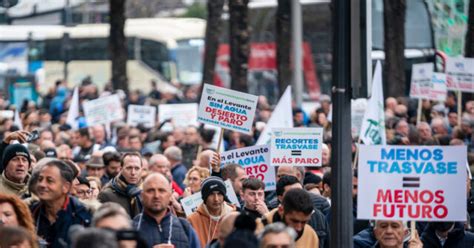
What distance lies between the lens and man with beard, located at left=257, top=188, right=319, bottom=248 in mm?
11336

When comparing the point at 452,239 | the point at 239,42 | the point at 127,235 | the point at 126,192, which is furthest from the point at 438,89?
the point at 127,235

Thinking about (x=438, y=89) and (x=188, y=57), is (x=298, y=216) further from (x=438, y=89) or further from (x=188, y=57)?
(x=188, y=57)

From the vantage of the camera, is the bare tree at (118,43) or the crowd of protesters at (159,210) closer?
the crowd of protesters at (159,210)

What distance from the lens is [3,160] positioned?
13.0m

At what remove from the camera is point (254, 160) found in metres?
15.4

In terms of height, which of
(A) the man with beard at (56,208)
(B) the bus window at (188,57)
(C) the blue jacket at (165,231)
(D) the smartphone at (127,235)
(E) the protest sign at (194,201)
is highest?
(D) the smartphone at (127,235)

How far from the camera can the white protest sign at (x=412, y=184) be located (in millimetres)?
11094

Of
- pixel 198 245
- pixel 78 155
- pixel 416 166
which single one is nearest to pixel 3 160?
pixel 198 245

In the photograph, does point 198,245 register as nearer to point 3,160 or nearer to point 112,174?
point 3,160

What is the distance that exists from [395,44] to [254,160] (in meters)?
19.3

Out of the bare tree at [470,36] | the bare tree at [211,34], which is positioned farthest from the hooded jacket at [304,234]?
the bare tree at [211,34]

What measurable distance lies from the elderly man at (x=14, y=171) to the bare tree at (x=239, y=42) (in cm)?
1984

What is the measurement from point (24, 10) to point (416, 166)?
50.7 metres

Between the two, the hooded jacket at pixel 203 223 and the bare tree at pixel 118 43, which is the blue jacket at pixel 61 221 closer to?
the hooded jacket at pixel 203 223
